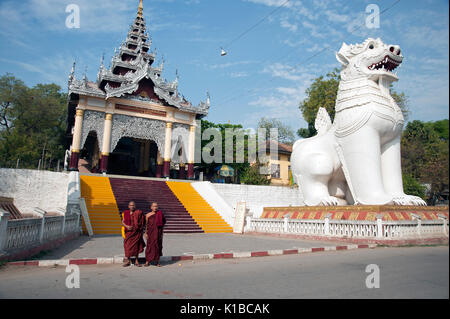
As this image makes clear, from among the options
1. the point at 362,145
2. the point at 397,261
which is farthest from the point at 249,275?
the point at 362,145

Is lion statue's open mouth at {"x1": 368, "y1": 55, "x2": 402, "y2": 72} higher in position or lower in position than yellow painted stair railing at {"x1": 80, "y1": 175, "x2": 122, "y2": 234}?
higher

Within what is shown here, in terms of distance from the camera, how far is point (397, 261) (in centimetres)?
511

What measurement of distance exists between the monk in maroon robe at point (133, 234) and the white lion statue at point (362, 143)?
20.2ft

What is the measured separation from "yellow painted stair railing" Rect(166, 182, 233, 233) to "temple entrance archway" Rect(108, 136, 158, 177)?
328 inches

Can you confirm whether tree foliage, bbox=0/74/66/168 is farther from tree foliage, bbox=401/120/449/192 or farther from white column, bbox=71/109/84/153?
tree foliage, bbox=401/120/449/192

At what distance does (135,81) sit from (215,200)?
939 cm

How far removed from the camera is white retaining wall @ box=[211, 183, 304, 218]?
1970 centimetres

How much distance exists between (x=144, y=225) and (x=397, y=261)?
13.9ft

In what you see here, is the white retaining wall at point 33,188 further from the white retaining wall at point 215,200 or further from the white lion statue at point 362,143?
the white lion statue at point 362,143

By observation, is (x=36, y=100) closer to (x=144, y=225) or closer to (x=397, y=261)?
(x=144, y=225)

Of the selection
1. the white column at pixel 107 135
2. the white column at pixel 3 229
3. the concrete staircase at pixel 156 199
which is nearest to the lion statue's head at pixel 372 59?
the concrete staircase at pixel 156 199

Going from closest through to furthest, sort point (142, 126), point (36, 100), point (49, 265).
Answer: point (49, 265), point (142, 126), point (36, 100)

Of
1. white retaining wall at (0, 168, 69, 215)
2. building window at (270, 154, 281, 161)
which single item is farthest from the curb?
building window at (270, 154, 281, 161)

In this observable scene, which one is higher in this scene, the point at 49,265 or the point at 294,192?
the point at 294,192
